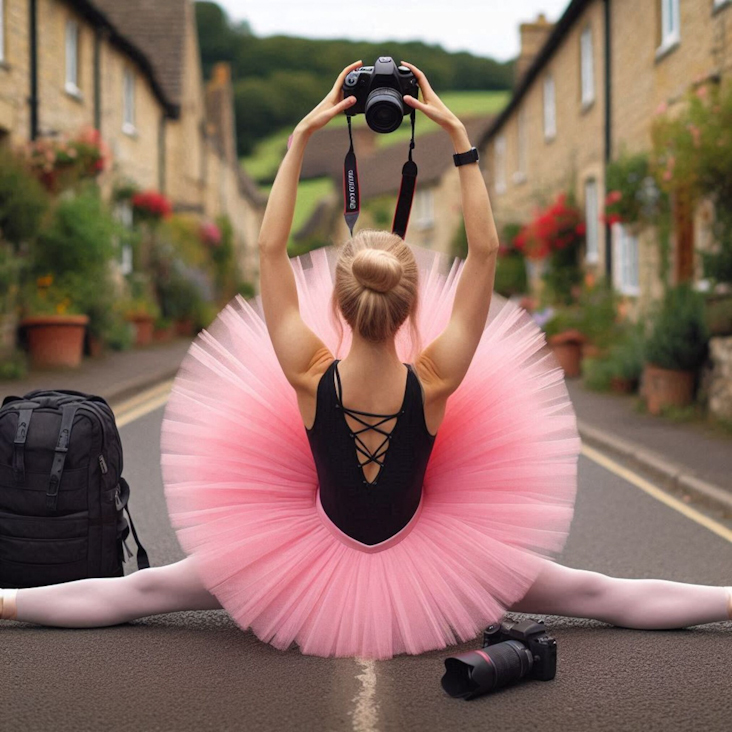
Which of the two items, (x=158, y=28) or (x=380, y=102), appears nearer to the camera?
(x=380, y=102)

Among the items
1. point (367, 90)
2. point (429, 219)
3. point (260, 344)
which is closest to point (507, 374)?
point (260, 344)

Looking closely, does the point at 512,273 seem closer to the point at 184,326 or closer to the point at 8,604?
the point at 184,326

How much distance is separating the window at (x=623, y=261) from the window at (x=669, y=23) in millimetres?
3373

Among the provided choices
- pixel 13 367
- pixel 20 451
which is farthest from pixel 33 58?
pixel 20 451

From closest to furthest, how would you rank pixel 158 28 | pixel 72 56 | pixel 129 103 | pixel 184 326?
pixel 72 56 < pixel 129 103 < pixel 184 326 < pixel 158 28

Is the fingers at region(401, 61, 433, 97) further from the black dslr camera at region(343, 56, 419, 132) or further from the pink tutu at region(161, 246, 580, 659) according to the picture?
the pink tutu at region(161, 246, 580, 659)

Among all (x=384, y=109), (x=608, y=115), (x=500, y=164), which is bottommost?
(x=384, y=109)

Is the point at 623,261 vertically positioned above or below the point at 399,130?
below

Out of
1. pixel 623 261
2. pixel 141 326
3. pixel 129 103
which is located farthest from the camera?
pixel 129 103

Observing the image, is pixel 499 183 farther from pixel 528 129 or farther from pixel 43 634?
pixel 43 634

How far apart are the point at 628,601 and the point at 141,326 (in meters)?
19.0

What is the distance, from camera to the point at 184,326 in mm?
26203

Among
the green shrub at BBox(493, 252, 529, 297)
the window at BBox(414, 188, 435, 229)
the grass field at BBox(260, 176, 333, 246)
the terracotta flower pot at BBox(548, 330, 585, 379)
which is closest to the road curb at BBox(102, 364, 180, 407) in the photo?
the terracotta flower pot at BBox(548, 330, 585, 379)

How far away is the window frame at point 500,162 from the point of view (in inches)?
1187
